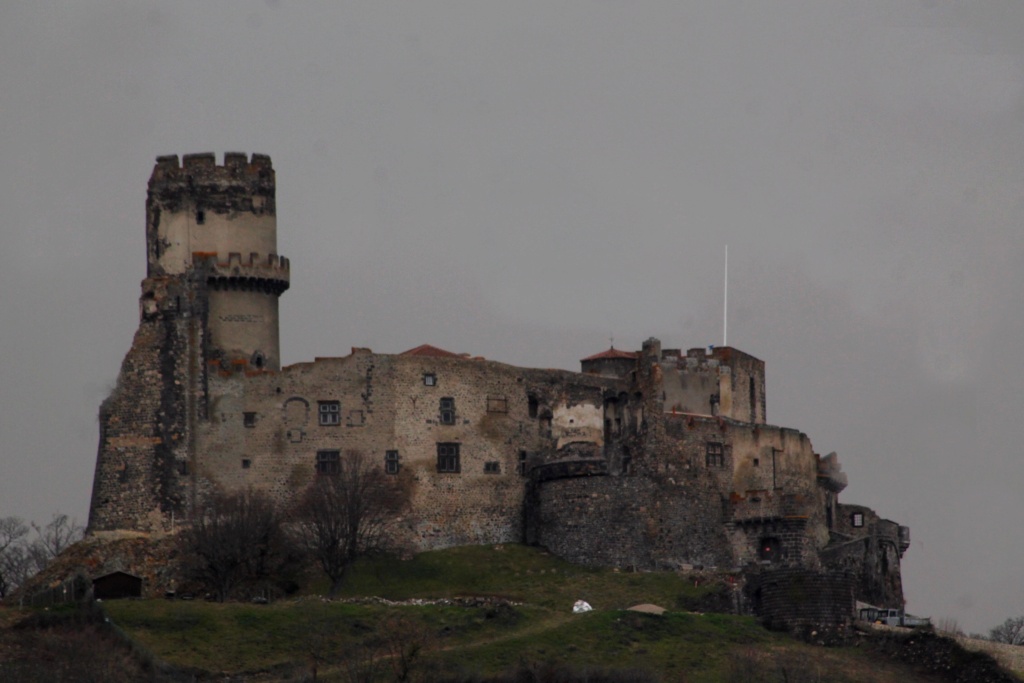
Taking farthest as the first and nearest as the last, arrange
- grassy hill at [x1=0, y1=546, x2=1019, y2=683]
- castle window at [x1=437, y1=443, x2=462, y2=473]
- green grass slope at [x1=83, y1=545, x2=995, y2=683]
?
castle window at [x1=437, y1=443, x2=462, y2=473], green grass slope at [x1=83, y1=545, x2=995, y2=683], grassy hill at [x1=0, y1=546, x2=1019, y2=683]

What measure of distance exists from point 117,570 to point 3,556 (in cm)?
2351

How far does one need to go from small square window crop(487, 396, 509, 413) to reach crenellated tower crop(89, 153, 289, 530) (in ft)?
29.2

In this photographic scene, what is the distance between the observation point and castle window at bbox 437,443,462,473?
108250mm

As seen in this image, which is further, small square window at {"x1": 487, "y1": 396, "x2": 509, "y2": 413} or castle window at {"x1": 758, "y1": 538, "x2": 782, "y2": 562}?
small square window at {"x1": 487, "y1": 396, "x2": 509, "y2": 413}

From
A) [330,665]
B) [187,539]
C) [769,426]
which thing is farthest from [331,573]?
[769,426]

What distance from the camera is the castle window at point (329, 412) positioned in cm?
10706

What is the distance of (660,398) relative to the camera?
10906 centimetres

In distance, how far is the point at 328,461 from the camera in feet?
350

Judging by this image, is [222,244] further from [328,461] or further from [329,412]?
[328,461]

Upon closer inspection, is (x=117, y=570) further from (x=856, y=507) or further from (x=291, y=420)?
(x=856, y=507)

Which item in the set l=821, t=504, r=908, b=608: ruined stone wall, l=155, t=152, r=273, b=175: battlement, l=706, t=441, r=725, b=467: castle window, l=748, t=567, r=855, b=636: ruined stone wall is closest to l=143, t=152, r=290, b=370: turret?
l=155, t=152, r=273, b=175: battlement

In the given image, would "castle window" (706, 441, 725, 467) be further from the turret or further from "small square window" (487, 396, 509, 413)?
the turret

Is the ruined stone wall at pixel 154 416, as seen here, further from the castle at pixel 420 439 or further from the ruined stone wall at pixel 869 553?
the ruined stone wall at pixel 869 553

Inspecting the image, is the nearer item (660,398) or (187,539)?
(187,539)
